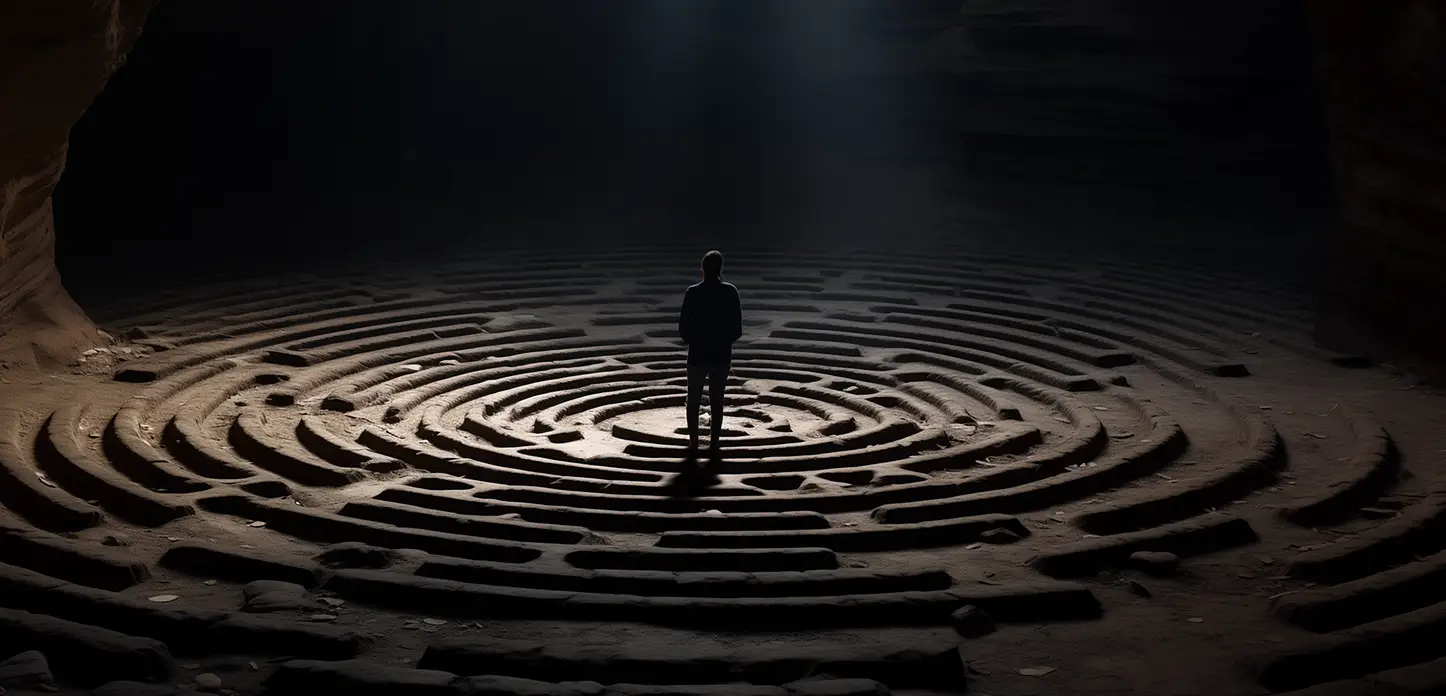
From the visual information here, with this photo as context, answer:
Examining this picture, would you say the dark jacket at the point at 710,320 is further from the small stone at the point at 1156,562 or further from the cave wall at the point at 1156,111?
the cave wall at the point at 1156,111

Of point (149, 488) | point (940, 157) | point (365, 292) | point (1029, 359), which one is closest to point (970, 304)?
point (1029, 359)

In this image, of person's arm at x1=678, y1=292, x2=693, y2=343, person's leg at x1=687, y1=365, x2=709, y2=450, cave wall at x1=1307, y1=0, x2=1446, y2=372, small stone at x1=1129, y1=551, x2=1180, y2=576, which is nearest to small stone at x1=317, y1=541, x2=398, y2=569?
person's leg at x1=687, y1=365, x2=709, y2=450

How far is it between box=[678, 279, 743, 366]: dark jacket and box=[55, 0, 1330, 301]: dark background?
27.3ft

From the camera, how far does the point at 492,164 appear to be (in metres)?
24.4

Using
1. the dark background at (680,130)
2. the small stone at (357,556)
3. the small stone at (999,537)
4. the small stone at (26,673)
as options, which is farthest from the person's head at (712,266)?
the dark background at (680,130)

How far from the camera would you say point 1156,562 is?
23.0 feet

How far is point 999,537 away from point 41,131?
309 inches

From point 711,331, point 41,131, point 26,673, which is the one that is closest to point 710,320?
point 711,331

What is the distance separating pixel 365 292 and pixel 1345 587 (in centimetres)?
1069

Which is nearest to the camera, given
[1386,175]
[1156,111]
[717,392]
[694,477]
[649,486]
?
[649,486]

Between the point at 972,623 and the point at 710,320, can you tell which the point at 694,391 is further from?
the point at 972,623

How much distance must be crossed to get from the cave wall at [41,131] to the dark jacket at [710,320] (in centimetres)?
492

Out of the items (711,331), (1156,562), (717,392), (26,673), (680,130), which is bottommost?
(26,673)

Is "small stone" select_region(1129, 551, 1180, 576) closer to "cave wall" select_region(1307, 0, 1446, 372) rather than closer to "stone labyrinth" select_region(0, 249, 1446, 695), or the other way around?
"stone labyrinth" select_region(0, 249, 1446, 695)
